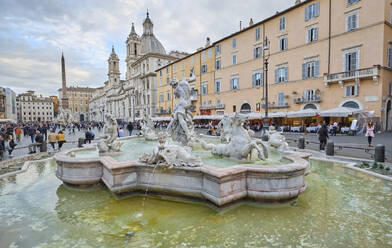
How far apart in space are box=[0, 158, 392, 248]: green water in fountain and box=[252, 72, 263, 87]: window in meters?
23.9

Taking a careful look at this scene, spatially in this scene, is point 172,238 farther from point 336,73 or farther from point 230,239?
point 336,73

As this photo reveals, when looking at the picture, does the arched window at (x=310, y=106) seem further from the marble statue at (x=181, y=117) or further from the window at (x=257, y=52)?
the marble statue at (x=181, y=117)

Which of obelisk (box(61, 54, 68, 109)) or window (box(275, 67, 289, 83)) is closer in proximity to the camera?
window (box(275, 67, 289, 83))

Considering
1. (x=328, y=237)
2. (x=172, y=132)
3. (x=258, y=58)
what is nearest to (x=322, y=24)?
(x=258, y=58)

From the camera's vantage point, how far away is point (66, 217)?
11.1 feet

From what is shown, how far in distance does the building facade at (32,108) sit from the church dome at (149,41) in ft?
236

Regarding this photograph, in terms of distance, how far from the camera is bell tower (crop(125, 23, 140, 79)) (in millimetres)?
63125

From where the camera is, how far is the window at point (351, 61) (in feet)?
61.2

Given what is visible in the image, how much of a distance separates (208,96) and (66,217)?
3300 centimetres

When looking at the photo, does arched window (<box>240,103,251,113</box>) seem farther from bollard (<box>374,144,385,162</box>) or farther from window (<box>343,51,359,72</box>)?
bollard (<box>374,144,385,162</box>)

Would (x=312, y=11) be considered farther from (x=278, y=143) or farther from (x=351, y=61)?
(x=278, y=143)

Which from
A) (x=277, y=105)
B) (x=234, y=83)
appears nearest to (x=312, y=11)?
(x=277, y=105)

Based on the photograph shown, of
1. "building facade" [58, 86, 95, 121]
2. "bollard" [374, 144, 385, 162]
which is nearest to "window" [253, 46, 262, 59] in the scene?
"bollard" [374, 144, 385, 162]

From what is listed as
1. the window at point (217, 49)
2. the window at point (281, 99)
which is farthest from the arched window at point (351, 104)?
the window at point (217, 49)
